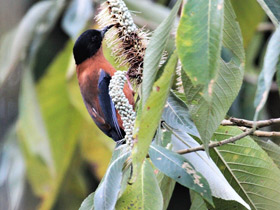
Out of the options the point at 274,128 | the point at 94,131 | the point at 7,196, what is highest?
the point at 94,131

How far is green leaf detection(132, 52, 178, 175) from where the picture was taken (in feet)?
2.68

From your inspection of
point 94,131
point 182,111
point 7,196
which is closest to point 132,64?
point 182,111

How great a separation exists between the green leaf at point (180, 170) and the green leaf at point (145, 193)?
0.05m

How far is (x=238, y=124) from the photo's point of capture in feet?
3.76

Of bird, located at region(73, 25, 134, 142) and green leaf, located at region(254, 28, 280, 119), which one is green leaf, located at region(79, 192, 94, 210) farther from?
green leaf, located at region(254, 28, 280, 119)

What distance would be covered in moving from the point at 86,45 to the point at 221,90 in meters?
0.65

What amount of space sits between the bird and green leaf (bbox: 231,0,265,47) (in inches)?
58.4

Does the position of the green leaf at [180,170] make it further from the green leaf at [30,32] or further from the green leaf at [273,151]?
the green leaf at [30,32]

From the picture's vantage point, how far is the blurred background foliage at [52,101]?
259 cm

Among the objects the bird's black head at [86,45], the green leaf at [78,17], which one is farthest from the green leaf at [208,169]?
the green leaf at [78,17]

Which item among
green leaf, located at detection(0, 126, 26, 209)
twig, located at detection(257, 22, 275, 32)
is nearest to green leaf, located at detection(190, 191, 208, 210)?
green leaf, located at detection(0, 126, 26, 209)

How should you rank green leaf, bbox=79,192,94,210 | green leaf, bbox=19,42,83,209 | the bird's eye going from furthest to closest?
1. green leaf, bbox=19,42,83,209
2. the bird's eye
3. green leaf, bbox=79,192,94,210

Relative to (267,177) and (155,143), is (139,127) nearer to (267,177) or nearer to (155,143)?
(155,143)

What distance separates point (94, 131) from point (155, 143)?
1.88 m
